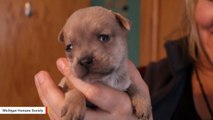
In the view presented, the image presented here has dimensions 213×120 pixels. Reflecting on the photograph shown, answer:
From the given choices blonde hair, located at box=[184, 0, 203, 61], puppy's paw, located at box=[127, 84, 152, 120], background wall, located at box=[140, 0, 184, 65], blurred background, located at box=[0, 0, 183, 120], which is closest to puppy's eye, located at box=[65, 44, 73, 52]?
puppy's paw, located at box=[127, 84, 152, 120]

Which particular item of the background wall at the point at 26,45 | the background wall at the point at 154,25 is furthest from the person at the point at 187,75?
the background wall at the point at 154,25

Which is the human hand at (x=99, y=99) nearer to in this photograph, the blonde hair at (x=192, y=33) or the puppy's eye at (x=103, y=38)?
the puppy's eye at (x=103, y=38)

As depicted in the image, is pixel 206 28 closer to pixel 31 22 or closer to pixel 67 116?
pixel 67 116

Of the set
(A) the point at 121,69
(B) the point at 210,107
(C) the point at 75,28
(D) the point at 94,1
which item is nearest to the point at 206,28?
(B) the point at 210,107

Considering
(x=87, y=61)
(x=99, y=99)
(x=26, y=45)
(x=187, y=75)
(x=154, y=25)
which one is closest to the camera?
(x=87, y=61)

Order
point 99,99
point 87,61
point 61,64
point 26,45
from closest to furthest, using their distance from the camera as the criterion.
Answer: point 87,61
point 99,99
point 61,64
point 26,45

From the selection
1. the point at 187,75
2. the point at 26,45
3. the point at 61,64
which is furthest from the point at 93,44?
the point at 26,45

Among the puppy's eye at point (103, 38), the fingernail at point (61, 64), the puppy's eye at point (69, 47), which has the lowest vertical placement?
the fingernail at point (61, 64)

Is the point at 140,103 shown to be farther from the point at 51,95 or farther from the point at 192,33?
the point at 192,33
